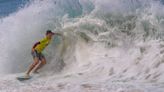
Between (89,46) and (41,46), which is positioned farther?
(89,46)

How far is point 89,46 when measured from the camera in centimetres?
1362

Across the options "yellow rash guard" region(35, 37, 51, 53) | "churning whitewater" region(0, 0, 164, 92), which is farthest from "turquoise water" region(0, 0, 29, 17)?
"yellow rash guard" region(35, 37, 51, 53)

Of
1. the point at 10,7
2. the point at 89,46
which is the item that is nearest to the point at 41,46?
the point at 89,46

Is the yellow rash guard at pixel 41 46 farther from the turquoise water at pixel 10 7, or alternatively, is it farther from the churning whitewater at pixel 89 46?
the turquoise water at pixel 10 7

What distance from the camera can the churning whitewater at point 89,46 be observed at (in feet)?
34.9

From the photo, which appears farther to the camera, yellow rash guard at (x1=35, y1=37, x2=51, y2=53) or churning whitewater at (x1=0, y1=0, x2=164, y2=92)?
yellow rash guard at (x1=35, y1=37, x2=51, y2=53)

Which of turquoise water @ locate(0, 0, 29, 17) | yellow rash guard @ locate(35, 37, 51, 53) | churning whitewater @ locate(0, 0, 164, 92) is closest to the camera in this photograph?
churning whitewater @ locate(0, 0, 164, 92)

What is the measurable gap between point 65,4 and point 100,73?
5614 millimetres

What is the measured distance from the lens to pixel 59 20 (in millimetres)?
15266

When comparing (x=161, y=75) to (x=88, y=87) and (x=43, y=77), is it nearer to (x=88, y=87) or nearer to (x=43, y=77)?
(x=88, y=87)

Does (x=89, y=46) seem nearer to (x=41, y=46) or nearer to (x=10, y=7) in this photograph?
(x=41, y=46)

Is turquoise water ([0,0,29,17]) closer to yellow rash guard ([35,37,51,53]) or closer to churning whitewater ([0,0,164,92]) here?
churning whitewater ([0,0,164,92])

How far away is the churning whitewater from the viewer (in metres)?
10.6

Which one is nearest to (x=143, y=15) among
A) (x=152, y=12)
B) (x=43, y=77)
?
(x=152, y=12)
